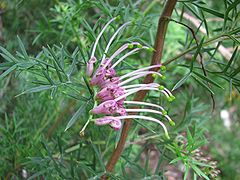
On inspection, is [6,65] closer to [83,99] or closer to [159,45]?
[83,99]

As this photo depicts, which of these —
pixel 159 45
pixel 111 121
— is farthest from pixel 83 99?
pixel 159 45

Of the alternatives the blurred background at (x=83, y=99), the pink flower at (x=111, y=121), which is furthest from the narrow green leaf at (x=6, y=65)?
the pink flower at (x=111, y=121)

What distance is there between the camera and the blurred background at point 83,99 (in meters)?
0.59

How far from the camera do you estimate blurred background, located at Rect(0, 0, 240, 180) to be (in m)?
0.59

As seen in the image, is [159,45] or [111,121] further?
[159,45]

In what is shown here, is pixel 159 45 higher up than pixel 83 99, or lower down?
higher up

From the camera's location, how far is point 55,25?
3.72ft

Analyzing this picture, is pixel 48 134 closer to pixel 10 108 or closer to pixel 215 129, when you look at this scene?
pixel 10 108

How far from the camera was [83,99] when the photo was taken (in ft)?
1.73

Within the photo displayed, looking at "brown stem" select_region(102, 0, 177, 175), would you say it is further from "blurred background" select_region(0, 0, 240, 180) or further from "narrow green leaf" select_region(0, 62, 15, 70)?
"narrow green leaf" select_region(0, 62, 15, 70)

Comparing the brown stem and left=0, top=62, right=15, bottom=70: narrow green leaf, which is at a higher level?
the brown stem

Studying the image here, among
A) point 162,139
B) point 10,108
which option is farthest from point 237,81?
point 10,108

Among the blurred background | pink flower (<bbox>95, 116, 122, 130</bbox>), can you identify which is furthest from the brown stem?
pink flower (<bbox>95, 116, 122, 130</bbox>)

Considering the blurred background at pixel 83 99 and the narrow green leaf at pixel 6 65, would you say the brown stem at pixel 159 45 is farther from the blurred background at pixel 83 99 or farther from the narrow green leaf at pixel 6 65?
the narrow green leaf at pixel 6 65
